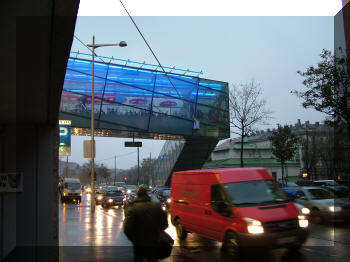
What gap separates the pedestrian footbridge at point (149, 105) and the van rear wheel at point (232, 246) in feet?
78.8

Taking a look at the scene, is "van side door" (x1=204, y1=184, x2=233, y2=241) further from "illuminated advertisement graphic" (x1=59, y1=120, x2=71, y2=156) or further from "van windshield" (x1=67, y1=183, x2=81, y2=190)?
"van windshield" (x1=67, y1=183, x2=81, y2=190)

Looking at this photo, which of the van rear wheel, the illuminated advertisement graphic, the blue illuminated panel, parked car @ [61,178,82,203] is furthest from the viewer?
parked car @ [61,178,82,203]

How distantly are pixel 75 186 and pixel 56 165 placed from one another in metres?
32.2

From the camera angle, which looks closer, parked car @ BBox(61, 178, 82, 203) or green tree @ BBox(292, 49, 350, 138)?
green tree @ BBox(292, 49, 350, 138)

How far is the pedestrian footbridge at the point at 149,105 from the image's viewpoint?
3469 cm

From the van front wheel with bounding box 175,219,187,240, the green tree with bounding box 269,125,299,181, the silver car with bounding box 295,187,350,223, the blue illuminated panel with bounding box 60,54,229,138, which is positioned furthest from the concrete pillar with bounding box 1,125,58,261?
the green tree with bounding box 269,125,299,181

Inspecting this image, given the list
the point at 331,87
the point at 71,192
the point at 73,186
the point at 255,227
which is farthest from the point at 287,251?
the point at 73,186

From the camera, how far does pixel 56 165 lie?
9.10 m

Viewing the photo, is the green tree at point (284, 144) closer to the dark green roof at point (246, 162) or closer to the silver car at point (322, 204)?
the silver car at point (322, 204)

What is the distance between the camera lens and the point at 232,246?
8266 millimetres

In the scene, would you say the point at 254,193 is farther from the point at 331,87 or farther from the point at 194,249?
the point at 331,87

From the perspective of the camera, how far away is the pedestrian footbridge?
34.7 meters

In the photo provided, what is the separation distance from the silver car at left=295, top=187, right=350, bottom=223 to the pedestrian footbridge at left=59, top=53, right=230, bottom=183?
17.4 meters

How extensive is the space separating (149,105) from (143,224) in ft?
105
